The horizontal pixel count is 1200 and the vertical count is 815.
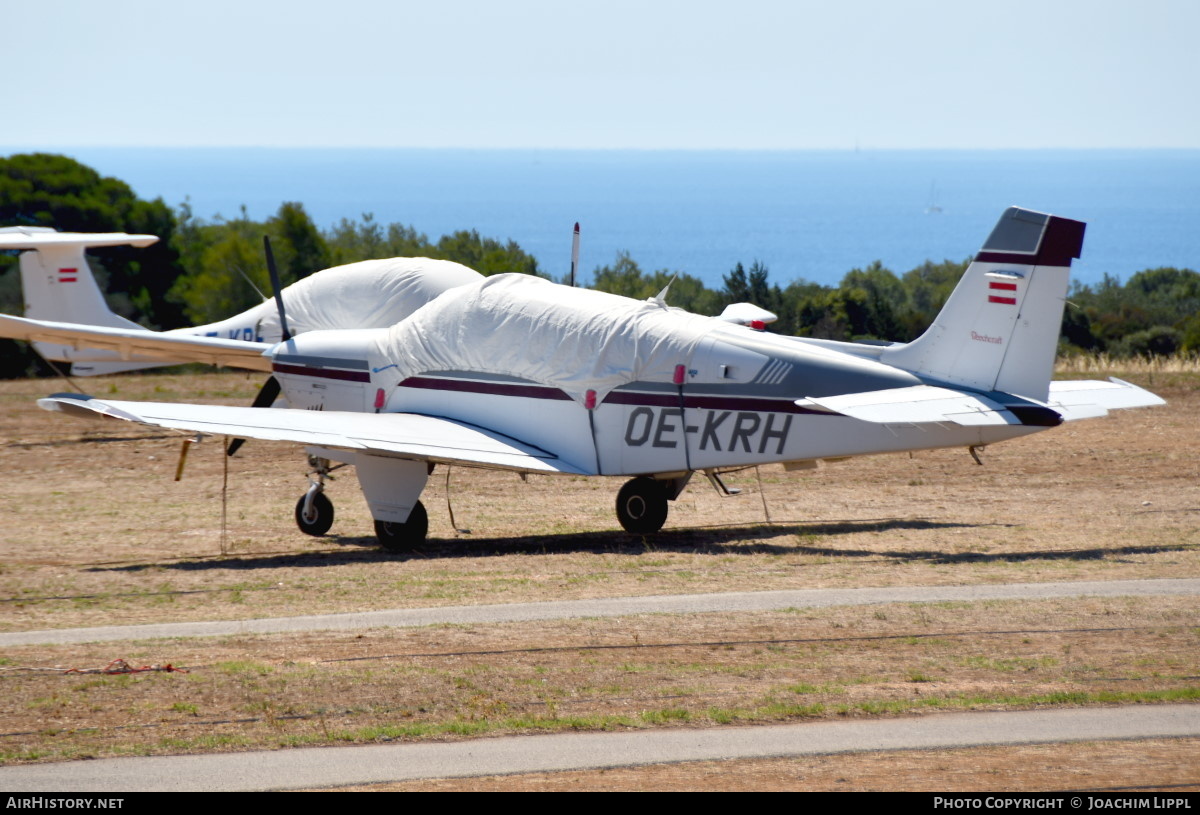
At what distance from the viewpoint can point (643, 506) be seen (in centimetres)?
1689

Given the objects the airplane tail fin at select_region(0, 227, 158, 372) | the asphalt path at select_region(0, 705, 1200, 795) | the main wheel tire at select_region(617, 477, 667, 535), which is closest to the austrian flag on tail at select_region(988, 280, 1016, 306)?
the main wheel tire at select_region(617, 477, 667, 535)

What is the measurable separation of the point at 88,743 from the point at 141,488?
13.7 m

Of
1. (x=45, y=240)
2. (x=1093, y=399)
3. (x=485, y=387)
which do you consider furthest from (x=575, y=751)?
(x=45, y=240)

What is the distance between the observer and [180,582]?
1412cm

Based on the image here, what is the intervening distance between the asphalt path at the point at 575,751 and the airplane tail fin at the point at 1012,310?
237 inches

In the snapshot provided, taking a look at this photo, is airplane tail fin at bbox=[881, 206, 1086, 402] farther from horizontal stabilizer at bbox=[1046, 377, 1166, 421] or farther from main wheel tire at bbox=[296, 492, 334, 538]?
main wheel tire at bbox=[296, 492, 334, 538]

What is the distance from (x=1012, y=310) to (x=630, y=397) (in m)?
4.47

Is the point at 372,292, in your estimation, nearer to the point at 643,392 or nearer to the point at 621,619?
the point at 643,392

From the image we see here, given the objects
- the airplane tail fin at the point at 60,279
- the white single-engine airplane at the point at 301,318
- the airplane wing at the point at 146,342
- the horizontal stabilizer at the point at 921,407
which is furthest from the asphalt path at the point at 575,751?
the airplane tail fin at the point at 60,279

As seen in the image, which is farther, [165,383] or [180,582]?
[165,383]

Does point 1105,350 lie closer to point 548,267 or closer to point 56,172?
point 56,172

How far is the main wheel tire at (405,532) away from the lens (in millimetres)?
16359
